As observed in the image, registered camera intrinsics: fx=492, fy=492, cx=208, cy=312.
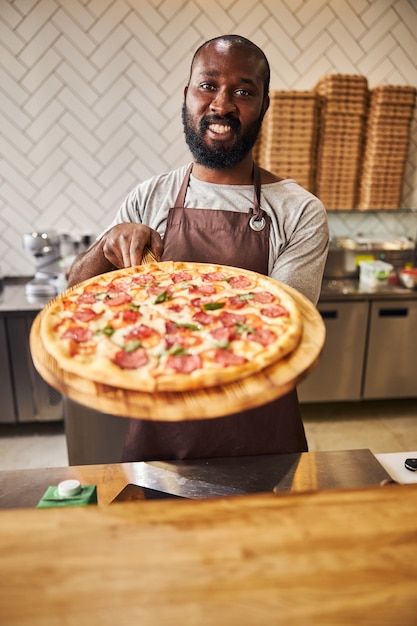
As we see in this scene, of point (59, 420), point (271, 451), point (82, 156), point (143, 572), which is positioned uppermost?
point (82, 156)

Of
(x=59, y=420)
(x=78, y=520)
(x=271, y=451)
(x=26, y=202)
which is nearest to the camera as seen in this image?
(x=78, y=520)

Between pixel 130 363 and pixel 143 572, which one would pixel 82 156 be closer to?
pixel 130 363

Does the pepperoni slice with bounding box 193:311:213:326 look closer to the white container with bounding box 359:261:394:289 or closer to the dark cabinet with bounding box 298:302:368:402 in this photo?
the dark cabinet with bounding box 298:302:368:402

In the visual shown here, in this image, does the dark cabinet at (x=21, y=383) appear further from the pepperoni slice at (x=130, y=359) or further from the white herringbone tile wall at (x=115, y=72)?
the pepperoni slice at (x=130, y=359)

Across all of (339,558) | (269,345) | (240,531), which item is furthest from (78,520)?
(269,345)

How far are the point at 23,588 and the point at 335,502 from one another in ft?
1.92

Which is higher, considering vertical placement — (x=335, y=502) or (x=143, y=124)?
(x=143, y=124)

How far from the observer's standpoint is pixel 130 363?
1198 mm

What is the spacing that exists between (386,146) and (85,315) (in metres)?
3.13

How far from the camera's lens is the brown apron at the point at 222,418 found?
1748 mm

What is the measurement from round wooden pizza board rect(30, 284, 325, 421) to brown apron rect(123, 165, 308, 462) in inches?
24.1

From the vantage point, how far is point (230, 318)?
1.43 m

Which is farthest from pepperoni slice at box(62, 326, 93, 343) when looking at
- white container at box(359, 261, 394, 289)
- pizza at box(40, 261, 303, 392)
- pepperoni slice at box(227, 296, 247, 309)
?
white container at box(359, 261, 394, 289)

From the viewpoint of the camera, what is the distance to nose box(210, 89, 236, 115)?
1.70 m
